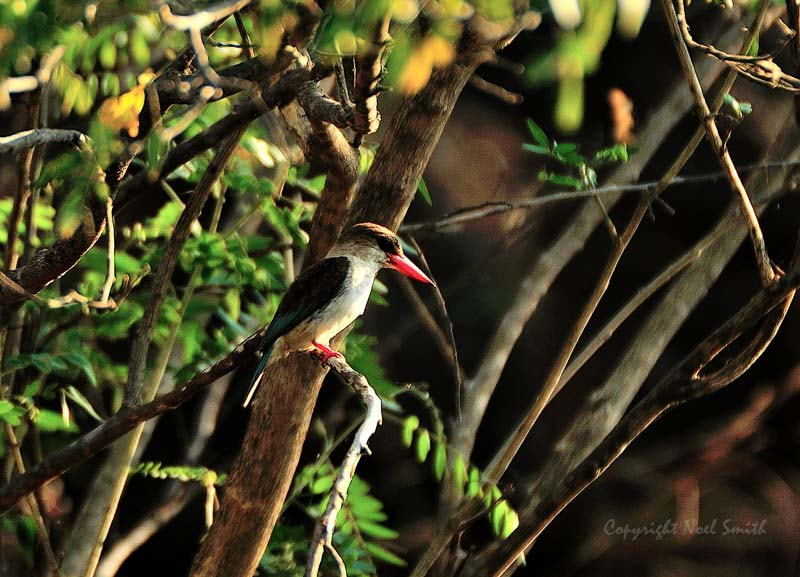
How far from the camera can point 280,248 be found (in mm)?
2992

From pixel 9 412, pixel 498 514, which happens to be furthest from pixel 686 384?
pixel 9 412

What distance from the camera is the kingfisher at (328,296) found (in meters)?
2.48

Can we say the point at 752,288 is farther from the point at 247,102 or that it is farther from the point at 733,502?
the point at 247,102

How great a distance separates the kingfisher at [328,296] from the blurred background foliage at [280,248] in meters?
0.15

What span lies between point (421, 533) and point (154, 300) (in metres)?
2.33

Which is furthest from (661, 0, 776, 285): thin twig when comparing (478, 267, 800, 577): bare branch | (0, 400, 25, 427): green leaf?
(0, 400, 25, 427): green leaf

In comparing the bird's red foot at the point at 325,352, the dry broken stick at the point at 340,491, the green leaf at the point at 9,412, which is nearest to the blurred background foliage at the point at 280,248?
the green leaf at the point at 9,412

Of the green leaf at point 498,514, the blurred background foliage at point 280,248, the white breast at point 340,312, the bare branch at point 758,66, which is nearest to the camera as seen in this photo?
the blurred background foliage at point 280,248

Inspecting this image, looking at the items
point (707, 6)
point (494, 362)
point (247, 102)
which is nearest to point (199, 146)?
point (247, 102)

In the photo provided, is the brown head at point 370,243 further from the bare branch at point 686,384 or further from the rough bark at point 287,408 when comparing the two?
the bare branch at point 686,384

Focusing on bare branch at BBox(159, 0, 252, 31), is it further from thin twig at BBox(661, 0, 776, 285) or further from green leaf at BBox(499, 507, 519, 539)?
green leaf at BBox(499, 507, 519, 539)

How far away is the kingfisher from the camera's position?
248 centimetres

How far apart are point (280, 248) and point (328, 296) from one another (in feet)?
1.43

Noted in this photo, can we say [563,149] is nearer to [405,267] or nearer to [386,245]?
[386,245]
